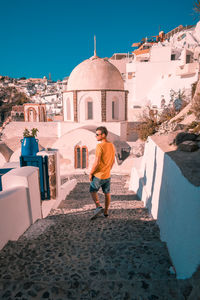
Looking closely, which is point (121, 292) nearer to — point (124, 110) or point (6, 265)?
point (6, 265)

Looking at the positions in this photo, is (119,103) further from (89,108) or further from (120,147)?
(120,147)

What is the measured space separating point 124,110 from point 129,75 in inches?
553

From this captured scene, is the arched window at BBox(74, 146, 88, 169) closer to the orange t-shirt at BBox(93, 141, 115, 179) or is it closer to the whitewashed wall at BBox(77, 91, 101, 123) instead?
the whitewashed wall at BBox(77, 91, 101, 123)

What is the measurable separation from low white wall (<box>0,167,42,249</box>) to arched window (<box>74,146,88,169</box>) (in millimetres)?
9618

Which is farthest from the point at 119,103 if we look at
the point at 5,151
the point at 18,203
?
the point at 18,203

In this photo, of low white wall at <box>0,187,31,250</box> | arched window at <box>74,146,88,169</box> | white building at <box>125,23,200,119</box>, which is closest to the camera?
low white wall at <box>0,187,31,250</box>

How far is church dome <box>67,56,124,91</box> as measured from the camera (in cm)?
1468

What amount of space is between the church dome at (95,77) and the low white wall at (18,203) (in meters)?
11.8

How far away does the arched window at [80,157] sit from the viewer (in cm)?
1377

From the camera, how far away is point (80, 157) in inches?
544

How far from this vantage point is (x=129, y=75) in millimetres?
27906

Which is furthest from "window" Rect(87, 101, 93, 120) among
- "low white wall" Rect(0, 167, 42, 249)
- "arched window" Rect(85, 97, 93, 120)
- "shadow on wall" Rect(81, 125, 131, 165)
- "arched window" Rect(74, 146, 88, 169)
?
"low white wall" Rect(0, 167, 42, 249)

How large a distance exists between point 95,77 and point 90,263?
1389 cm

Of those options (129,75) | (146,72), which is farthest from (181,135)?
(129,75)
